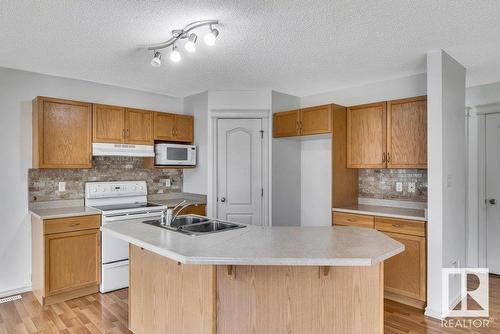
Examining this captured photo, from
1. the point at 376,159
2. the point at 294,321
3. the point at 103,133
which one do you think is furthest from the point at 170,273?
the point at 376,159

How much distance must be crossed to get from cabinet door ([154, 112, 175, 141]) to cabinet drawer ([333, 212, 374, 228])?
7.77ft

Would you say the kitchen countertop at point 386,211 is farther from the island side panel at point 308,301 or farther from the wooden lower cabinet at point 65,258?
the wooden lower cabinet at point 65,258

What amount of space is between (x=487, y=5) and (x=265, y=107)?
103 inches

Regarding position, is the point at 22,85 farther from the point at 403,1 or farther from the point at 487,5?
the point at 487,5

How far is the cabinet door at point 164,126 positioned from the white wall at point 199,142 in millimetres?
364

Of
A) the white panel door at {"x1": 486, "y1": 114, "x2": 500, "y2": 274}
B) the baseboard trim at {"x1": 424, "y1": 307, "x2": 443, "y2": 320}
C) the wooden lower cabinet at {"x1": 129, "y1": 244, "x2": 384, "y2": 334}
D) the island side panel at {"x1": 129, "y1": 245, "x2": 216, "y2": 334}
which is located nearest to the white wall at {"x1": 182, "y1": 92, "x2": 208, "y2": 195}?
the island side panel at {"x1": 129, "y1": 245, "x2": 216, "y2": 334}

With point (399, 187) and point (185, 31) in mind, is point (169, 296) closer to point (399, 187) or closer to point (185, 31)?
point (185, 31)

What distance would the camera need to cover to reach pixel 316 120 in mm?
3980

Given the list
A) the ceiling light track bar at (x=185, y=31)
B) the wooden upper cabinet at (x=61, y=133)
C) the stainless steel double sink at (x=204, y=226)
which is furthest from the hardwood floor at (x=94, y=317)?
the ceiling light track bar at (x=185, y=31)

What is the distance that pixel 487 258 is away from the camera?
4109mm

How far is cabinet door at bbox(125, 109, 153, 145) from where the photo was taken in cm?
409

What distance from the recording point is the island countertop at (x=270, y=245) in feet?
5.73

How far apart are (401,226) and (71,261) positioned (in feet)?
→ 10.8

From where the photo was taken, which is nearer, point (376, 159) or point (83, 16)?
point (83, 16)
